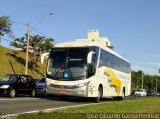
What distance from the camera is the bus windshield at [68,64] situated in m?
24.9

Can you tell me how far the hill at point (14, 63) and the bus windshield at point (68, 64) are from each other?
32.7 metres

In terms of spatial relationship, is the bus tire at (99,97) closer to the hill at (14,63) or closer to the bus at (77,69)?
the bus at (77,69)

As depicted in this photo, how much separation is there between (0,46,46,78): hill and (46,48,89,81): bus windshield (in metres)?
32.7

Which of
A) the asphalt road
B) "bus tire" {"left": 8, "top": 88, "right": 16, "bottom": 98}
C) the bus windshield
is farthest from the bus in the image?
"bus tire" {"left": 8, "top": 88, "right": 16, "bottom": 98}

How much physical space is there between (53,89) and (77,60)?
2301mm

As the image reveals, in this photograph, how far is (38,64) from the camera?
240ft

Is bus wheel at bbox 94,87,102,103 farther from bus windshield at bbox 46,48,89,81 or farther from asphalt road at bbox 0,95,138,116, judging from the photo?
bus windshield at bbox 46,48,89,81

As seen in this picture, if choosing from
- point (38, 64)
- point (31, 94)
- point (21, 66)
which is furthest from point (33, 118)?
point (38, 64)

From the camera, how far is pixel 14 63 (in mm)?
64500

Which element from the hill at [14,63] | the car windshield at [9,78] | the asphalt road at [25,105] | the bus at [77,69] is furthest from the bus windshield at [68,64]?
the hill at [14,63]

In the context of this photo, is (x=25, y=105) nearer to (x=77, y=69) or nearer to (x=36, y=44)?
(x=77, y=69)

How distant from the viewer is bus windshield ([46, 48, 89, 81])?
81.8 ft

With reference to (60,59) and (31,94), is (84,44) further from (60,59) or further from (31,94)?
(31,94)

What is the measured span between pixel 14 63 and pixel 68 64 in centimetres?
4045
